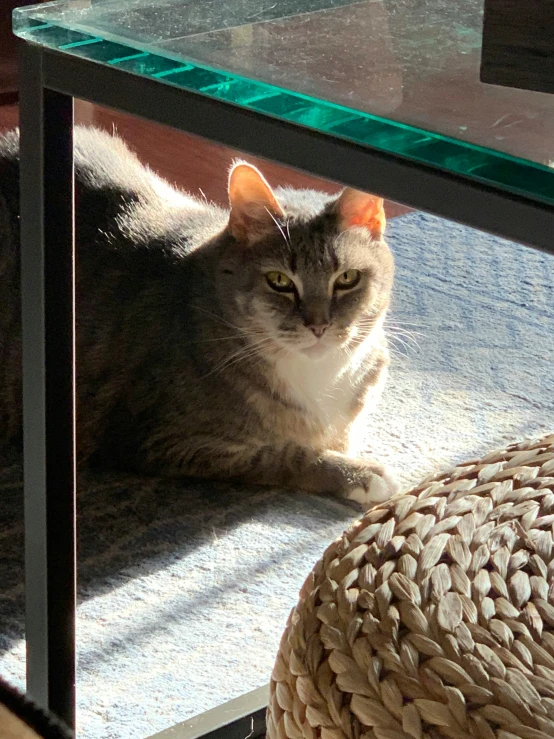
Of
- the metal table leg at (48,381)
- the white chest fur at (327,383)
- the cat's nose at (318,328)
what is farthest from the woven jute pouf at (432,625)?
the white chest fur at (327,383)

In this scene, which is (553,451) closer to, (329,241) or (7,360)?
(329,241)

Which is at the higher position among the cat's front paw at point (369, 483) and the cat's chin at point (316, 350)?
the cat's chin at point (316, 350)

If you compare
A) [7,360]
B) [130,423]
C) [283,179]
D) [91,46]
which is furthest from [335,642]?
[283,179]

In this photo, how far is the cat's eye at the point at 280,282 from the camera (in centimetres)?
140

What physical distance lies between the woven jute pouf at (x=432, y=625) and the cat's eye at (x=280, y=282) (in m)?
0.62

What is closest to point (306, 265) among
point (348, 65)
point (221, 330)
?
point (221, 330)

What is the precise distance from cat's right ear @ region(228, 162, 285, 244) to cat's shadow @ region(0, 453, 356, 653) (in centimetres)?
39

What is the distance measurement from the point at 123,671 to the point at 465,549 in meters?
0.58

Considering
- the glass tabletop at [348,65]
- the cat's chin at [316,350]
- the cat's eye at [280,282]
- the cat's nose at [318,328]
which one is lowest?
the cat's chin at [316,350]

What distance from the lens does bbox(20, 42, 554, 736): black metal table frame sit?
0.50 m

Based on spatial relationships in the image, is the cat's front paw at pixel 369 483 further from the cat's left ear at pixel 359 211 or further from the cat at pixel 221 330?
the cat's left ear at pixel 359 211

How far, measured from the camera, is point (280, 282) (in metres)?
1.41

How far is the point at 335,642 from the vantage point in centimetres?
68

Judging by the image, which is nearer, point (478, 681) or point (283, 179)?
point (478, 681)
